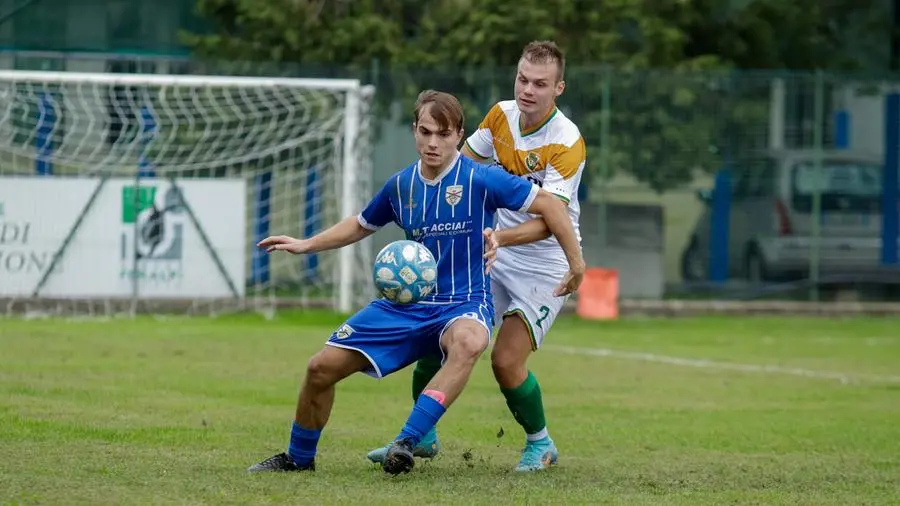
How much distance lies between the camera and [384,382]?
13.4m

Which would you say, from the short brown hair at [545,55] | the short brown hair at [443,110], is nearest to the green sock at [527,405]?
the short brown hair at [443,110]

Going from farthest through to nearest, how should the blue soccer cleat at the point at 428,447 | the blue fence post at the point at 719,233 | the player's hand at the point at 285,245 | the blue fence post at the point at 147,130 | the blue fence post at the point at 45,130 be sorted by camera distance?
the blue fence post at the point at 719,233, the blue fence post at the point at 147,130, the blue fence post at the point at 45,130, the blue soccer cleat at the point at 428,447, the player's hand at the point at 285,245

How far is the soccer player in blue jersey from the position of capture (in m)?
7.73

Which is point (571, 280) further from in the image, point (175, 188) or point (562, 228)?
point (175, 188)

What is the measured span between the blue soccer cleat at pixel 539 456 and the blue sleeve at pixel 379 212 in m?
1.41

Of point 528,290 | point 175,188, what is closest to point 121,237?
point 175,188

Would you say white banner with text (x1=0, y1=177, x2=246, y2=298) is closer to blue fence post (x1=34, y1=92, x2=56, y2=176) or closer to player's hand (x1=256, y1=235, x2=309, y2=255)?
blue fence post (x1=34, y1=92, x2=56, y2=176)

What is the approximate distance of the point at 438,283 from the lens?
795 centimetres

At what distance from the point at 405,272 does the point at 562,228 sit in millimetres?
824

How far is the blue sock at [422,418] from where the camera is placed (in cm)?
747

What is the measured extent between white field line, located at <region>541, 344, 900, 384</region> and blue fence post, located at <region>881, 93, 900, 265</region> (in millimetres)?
7987

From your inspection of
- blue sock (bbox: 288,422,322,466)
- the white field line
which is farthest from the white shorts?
the white field line

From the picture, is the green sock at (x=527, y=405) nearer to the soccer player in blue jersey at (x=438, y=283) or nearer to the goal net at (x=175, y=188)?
the soccer player in blue jersey at (x=438, y=283)

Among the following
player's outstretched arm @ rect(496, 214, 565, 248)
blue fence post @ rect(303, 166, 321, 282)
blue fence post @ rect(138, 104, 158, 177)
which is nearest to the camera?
player's outstretched arm @ rect(496, 214, 565, 248)
